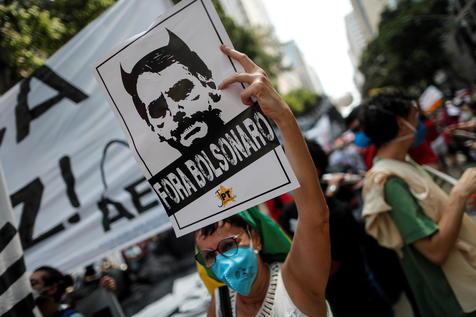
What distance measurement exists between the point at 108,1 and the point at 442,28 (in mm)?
39396

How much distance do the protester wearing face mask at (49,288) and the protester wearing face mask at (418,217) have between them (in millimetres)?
1955

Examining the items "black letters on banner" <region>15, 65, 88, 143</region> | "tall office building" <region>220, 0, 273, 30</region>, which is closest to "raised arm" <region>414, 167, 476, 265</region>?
"black letters on banner" <region>15, 65, 88, 143</region>

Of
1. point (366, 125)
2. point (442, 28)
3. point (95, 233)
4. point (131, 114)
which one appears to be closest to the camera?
point (131, 114)

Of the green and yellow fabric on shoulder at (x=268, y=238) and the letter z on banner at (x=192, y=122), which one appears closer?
the letter z on banner at (x=192, y=122)

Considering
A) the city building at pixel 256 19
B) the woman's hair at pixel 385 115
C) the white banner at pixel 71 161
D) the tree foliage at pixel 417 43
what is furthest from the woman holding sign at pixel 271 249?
the tree foliage at pixel 417 43

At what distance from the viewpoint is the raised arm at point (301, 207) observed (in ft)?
3.97

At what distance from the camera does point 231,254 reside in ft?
5.13

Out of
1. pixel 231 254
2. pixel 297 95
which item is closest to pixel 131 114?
pixel 231 254

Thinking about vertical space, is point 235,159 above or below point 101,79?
below

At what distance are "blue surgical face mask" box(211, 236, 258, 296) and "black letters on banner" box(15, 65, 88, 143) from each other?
1636 millimetres

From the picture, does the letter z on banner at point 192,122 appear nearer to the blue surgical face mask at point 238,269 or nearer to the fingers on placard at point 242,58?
the fingers on placard at point 242,58

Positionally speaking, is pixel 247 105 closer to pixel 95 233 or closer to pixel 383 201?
pixel 383 201

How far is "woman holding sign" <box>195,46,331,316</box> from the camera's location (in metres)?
1.24

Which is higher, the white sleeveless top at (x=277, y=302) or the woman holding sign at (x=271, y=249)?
the woman holding sign at (x=271, y=249)
